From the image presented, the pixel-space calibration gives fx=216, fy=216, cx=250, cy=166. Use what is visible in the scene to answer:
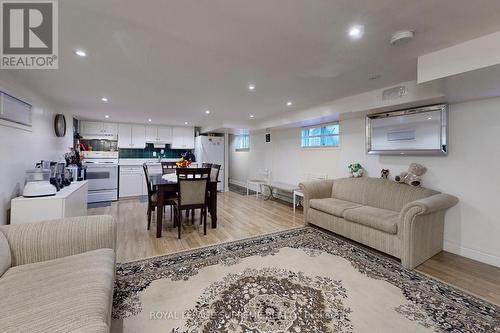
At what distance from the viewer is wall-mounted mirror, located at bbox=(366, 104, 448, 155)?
2890 mm

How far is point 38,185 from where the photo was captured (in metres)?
2.53

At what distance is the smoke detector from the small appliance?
391 cm

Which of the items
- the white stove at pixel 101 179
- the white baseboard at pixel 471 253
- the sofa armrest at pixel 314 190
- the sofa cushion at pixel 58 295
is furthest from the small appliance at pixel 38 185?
the white baseboard at pixel 471 253

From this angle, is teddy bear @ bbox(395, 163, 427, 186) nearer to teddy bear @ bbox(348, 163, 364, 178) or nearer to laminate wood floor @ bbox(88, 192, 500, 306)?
teddy bear @ bbox(348, 163, 364, 178)

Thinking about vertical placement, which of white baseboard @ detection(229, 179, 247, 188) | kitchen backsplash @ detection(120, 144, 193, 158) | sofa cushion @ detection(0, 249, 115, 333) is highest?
kitchen backsplash @ detection(120, 144, 193, 158)

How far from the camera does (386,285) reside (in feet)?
6.82

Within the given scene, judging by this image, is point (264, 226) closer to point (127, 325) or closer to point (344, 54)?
point (127, 325)

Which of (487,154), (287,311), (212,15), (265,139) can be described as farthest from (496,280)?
(265,139)

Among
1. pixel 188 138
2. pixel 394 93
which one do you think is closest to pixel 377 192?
pixel 394 93

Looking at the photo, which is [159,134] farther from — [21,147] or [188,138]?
[21,147]

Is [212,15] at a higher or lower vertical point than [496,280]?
higher

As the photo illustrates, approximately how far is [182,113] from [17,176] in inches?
120

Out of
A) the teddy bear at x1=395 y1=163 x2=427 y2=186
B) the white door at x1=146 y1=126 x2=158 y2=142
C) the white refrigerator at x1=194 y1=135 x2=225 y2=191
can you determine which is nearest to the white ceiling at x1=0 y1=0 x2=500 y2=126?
the teddy bear at x1=395 y1=163 x2=427 y2=186

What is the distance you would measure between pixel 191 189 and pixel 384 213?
2.75 metres
